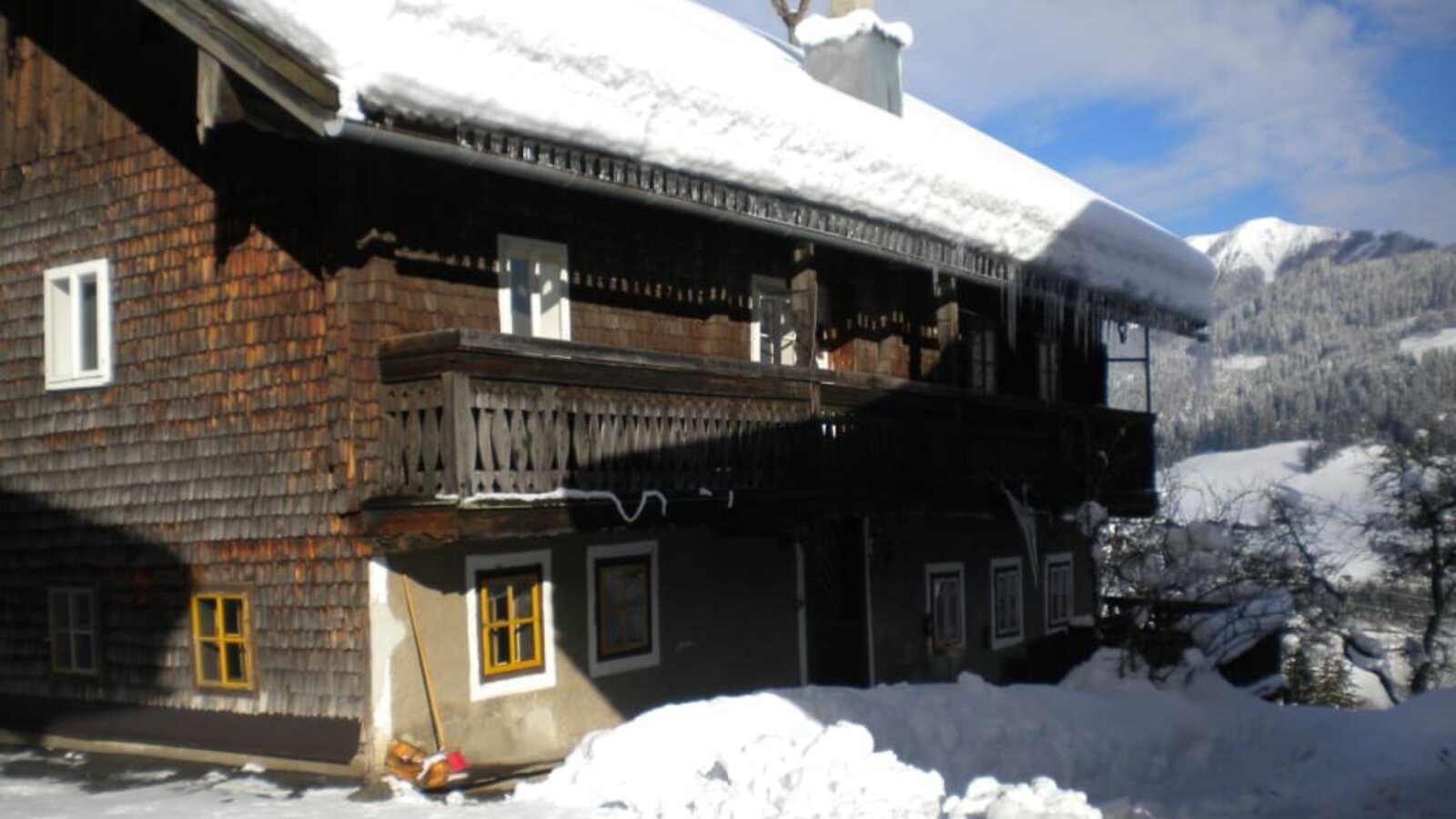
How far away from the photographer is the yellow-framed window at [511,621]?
40.7 ft

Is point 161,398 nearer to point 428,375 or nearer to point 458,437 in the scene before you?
point 428,375

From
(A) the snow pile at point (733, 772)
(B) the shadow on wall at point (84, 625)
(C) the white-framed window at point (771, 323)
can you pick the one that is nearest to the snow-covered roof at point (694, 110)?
(C) the white-framed window at point (771, 323)

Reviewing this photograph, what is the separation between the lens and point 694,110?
13258mm

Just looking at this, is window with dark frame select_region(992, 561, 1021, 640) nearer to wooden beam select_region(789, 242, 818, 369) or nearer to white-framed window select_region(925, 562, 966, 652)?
white-framed window select_region(925, 562, 966, 652)

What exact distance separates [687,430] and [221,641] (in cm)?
435

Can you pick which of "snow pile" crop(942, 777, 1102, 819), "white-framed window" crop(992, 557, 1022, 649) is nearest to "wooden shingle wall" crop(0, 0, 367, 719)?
"snow pile" crop(942, 777, 1102, 819)

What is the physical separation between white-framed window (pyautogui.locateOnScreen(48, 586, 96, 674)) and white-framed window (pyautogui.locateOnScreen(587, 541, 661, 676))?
15.1 ft

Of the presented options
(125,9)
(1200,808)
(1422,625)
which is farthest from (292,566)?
(1422,625)

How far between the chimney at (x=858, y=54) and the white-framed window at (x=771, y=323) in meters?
4.09

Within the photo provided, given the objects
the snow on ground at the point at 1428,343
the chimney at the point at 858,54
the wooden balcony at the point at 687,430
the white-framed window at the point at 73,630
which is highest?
the snow on ground at the point at 1428,343

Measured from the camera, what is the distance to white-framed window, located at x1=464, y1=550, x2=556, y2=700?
1227 cm

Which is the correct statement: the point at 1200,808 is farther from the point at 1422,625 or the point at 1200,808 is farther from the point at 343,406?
the point at 1422,625

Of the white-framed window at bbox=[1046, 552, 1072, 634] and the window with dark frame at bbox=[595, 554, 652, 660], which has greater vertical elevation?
the window with dark frame at bbox=[595, 554, 652, 660]

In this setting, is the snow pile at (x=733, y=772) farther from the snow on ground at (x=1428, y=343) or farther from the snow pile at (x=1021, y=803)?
the snow on ground at (x=1428, y=343)
